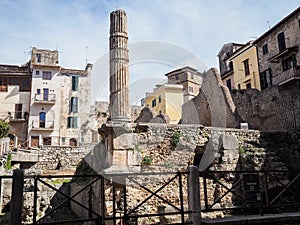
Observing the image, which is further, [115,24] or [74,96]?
[74,96]

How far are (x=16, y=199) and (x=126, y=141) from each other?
494cm

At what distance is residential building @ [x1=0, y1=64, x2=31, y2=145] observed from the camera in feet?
108

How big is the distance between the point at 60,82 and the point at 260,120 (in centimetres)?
2279

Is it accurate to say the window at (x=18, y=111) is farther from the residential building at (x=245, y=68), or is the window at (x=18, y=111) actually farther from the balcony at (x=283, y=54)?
the balcony at (x=283, y=54)

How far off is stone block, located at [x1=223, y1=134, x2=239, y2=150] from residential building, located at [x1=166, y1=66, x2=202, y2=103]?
27531 mm

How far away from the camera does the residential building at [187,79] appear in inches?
1580

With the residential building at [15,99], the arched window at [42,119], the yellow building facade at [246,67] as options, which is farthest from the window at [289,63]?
the residential building at [15,99]

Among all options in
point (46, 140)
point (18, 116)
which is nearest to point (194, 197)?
point (46, 140)

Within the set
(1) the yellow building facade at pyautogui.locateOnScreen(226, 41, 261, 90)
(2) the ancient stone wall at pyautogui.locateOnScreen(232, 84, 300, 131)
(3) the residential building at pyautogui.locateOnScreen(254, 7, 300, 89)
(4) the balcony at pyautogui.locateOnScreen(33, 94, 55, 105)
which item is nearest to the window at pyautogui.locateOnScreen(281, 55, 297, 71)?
(3) the residential building at pyautogui.locateOnScreen(254, 7, 300, 89)

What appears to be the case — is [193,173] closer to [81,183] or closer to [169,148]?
[169,148]

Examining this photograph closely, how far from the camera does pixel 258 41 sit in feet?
82.4

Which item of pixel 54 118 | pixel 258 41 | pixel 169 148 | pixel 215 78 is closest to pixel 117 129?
pixel 169 148

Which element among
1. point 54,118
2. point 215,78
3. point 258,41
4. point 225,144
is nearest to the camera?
point 225,144

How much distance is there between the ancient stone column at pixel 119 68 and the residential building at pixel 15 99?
25.5 meters
